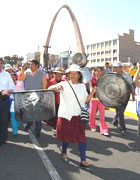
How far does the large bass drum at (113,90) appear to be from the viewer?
13.6 ft

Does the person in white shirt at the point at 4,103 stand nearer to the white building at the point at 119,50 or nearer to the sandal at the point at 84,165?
the sandal at the point at 84,165

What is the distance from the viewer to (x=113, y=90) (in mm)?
4230

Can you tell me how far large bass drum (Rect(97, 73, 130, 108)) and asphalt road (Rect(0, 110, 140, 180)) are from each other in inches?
40.8

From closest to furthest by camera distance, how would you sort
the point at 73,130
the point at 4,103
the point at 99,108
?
the point at 73,130 → the point at 4,103 → the point at 99,108

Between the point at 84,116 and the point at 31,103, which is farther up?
the point at 31,103

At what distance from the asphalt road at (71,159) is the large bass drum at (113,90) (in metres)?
1.04

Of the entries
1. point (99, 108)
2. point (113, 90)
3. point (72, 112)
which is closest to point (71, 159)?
point (72, 112)

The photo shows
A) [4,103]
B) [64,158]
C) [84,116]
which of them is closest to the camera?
[84,116]

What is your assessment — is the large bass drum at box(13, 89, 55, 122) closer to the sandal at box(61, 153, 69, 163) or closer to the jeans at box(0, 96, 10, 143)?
the sandal at box(61, 153, 69, 163)

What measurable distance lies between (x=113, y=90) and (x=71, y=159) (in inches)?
56.4

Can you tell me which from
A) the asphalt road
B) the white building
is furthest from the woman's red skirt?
the white building

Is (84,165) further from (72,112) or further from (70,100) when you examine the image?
(70,100)

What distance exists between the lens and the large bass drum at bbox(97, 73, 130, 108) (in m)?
4.16

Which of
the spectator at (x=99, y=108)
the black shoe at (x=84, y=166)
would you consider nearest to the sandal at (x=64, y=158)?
the black shoe at (x=84, y=166)
